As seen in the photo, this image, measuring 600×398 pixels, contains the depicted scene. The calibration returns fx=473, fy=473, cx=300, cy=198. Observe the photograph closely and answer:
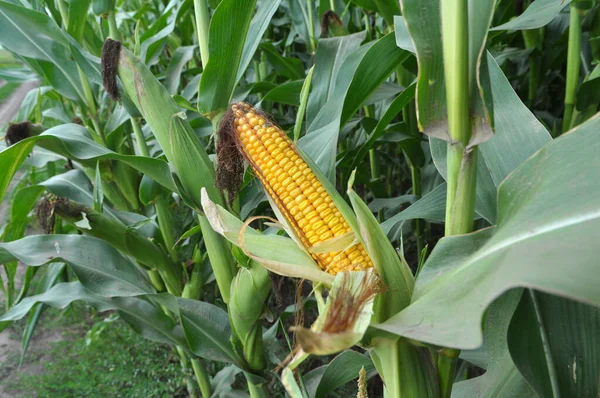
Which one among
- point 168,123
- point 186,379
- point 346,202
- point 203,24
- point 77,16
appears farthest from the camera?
point 186,379

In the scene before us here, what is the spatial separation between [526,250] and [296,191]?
384 millimetres

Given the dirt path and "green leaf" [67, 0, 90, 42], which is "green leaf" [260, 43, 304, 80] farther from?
the dirt path

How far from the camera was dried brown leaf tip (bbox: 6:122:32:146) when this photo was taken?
1.30m

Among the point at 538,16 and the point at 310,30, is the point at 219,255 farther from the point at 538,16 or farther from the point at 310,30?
the point at 310,30

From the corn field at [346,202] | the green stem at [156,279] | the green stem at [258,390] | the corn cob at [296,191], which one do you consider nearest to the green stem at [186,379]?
the corn field at [346,202]

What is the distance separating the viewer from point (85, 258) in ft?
4.37

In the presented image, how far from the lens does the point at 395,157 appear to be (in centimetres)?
266

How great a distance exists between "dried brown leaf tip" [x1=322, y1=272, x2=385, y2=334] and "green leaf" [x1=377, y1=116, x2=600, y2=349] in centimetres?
4

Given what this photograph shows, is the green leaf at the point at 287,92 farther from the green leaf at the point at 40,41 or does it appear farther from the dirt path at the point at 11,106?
the dirt path at the point at 11,106

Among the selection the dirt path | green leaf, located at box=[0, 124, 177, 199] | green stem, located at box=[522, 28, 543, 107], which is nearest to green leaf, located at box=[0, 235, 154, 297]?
green leaf, located at box=[0, 124, 177, 199]

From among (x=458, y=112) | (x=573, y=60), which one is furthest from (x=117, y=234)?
(x=573, y=60)

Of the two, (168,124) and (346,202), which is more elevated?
(168,124)

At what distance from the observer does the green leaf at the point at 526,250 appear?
14.8 inches

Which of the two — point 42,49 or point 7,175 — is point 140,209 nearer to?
point 42,49
